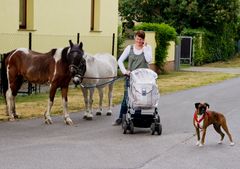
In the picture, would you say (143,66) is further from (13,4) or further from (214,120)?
(13,4)

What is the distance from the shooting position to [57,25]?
23703mm

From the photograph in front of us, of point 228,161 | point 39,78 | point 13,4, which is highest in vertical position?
point 13,4

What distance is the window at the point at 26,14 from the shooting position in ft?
72.3

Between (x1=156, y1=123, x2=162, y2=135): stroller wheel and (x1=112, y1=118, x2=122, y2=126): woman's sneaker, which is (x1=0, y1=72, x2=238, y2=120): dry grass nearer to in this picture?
(x1=112, y1=118, x2=122, y2=126): woman's sneaker

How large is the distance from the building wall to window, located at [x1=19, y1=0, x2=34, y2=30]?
5 centimetres

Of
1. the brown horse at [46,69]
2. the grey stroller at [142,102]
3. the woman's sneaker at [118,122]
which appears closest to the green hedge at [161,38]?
the brown horse at [46,69]

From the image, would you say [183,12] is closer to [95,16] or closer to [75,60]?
[95,16]

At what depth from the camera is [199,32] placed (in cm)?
3928

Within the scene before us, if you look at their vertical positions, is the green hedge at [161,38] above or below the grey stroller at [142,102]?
above

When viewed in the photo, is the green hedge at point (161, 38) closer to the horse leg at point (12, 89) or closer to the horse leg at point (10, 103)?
the horse leg at point (12, 89)

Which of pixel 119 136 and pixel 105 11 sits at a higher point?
pixel 105 11

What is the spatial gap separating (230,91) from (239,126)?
9371 millimetres

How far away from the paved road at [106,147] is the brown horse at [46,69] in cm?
65

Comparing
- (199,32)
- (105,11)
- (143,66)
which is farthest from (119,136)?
(199,32)
